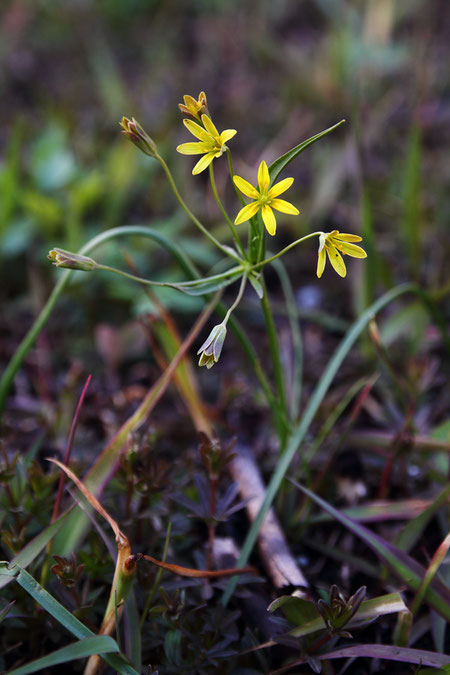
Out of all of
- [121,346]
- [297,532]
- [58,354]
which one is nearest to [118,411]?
[121,346]

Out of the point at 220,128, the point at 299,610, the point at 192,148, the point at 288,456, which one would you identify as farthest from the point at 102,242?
the point at 220,128

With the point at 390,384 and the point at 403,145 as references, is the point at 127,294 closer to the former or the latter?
the point at 390,384

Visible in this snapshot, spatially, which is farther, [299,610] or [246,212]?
[299,610]

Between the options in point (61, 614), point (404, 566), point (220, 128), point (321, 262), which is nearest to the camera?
point (321, 262)

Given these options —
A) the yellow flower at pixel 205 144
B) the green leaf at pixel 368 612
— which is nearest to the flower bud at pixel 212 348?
the yellow flower at pixel 205 144

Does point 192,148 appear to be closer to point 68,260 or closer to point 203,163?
point 203,163

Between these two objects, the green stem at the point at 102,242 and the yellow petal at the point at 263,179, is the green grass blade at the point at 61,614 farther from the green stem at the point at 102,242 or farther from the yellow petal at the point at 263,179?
the yellow petal at the point at 263,179
